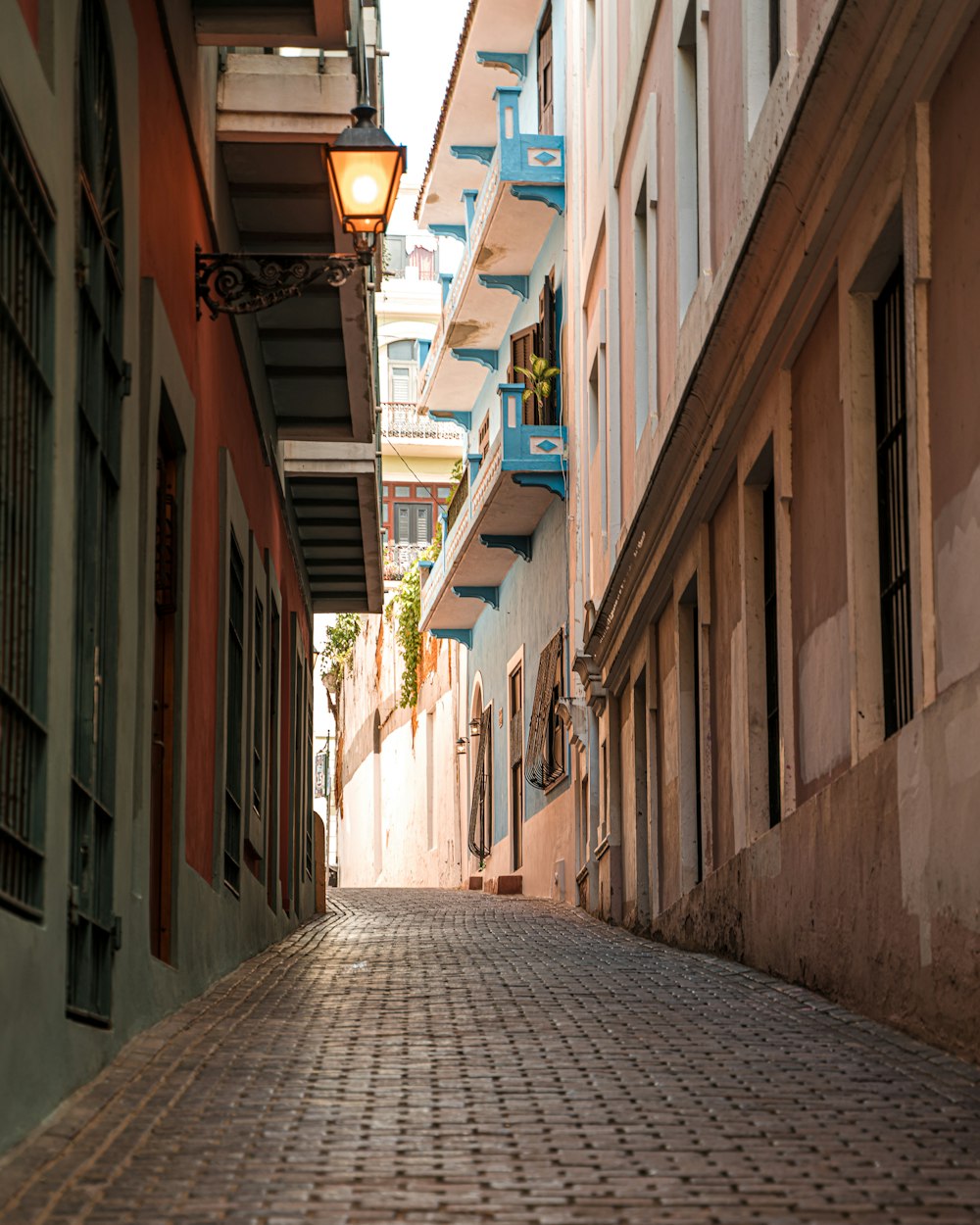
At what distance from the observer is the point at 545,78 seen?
2817cm

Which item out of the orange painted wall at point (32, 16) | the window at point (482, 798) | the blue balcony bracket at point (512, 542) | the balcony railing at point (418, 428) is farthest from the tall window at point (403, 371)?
the orange painted wall at point (32, 16)

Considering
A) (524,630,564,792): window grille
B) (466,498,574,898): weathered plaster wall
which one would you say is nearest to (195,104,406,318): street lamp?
(466,498,574,898): weathered plaster wall

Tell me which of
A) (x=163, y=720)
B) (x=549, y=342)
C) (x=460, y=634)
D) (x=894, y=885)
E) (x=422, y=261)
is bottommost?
(x=894, y=885)

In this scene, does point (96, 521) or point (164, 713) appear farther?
point (164, 713)

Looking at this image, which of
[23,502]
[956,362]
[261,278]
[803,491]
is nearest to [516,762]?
[803,491]

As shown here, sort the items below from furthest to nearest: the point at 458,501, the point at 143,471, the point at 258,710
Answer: the point at 458,501, the point at 258,710, the point at 143,471

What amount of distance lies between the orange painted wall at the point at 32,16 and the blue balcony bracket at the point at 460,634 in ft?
101

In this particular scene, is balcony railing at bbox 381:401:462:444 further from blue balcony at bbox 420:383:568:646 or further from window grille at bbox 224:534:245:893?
window grille at bbox 224:534:245:893

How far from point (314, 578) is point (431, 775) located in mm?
17686

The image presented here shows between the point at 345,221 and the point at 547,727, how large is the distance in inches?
666

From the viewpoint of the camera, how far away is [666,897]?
16.8 metres

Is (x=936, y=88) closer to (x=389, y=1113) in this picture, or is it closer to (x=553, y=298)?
(x=389, y=1113)

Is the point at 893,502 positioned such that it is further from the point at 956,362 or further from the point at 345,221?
the point at 345,221

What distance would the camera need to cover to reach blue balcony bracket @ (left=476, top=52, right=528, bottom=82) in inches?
1159
